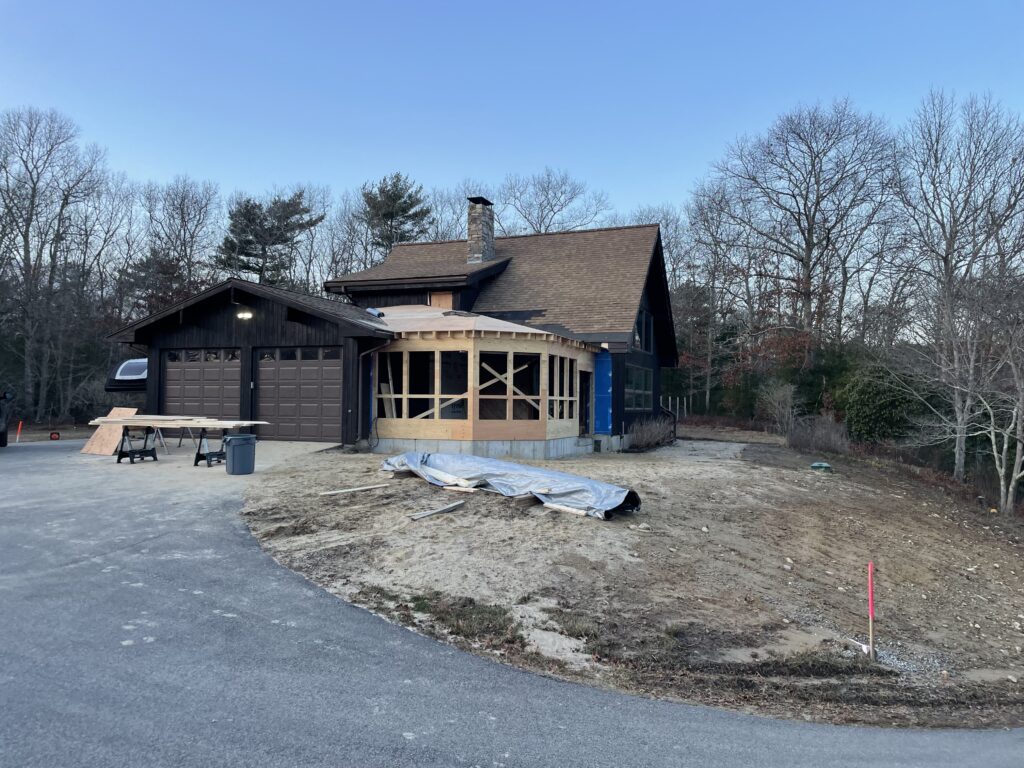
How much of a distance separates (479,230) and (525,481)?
13270 mm

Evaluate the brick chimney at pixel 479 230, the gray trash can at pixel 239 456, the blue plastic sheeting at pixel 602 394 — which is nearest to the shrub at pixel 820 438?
the blue plastic sheeting at pixel 602 394

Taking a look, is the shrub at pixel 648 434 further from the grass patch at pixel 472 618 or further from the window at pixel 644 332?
the grass patch at pixel 472 618

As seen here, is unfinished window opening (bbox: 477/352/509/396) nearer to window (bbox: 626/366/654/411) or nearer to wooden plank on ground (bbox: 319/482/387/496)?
window (bbox: 626/366/654/411)

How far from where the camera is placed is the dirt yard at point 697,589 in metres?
4.69

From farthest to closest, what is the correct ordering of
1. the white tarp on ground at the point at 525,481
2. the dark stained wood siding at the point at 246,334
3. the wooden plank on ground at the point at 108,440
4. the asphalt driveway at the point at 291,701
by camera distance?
the dark stained wood siding at the point at 246,334, the wooden plank on ground at the point at 108,440, the white tarp on ground at the point at 525,481, the asphalt driveway at the point at 291,701

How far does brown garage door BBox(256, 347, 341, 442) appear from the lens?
49.2 feet

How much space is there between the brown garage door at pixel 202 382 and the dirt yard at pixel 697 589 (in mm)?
5969

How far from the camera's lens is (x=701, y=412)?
111 feet

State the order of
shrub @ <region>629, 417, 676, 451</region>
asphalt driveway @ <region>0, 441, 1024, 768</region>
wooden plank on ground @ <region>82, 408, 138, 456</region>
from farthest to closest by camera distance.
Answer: shrub @ <region>629, 417, 676, 451</region> → wooden plank on ground @ <region>82, 408, 138, 456</region> → asphalt driveway @ <region>0, 441, 1024, 768</region>

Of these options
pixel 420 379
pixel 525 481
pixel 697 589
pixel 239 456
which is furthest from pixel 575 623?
pixel 420 379

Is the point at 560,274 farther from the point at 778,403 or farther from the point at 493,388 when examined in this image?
the point at 778,403

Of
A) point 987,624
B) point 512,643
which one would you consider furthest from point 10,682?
point 987,624

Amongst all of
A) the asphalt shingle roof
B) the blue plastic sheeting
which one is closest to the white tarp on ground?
the asphalt shingle roof

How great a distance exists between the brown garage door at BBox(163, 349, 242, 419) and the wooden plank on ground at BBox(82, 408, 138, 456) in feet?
6.10
